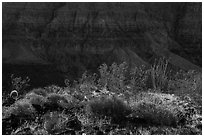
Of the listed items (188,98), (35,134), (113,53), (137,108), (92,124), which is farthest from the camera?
(113,53)

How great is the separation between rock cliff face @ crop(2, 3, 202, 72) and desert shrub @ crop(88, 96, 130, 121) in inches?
1538

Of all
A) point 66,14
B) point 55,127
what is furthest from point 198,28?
point 55,127

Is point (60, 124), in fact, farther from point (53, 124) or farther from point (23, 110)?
point (23, 110)

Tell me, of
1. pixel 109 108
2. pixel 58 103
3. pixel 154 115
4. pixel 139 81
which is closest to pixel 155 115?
pixel 154 115

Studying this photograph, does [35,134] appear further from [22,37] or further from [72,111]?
[22,37]

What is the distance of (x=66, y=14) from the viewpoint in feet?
177

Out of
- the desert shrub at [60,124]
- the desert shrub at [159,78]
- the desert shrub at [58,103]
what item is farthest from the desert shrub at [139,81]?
the desert shrub at [60,124]

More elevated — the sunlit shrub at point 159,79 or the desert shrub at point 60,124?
the sunlit shrub at point 159,79

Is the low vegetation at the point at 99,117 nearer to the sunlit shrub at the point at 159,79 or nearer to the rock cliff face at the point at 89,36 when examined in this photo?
the sunlit shrub at the point at 159,79

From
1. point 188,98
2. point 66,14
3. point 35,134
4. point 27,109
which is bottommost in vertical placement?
point 35,134

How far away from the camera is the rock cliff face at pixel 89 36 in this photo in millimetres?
49312

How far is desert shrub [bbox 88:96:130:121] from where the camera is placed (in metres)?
6.71

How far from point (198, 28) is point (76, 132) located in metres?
54.9

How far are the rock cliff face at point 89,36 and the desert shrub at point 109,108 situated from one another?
1538 inches
